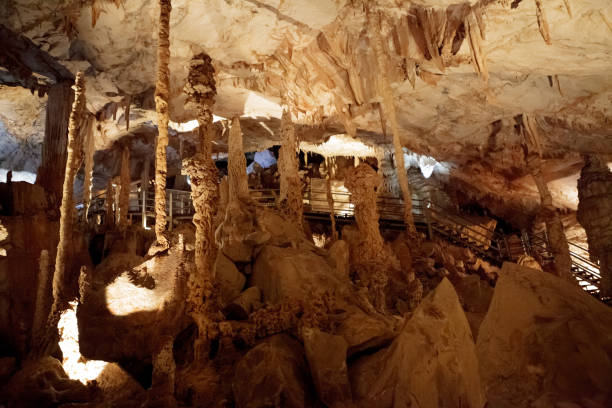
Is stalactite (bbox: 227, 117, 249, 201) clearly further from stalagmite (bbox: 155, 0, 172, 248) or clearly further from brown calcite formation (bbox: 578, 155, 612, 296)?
brown calcite formation (bbox: 578, 155, 612, 296)

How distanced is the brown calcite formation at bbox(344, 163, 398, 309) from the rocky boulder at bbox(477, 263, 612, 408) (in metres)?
5.54

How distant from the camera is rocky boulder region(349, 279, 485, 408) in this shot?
3.17 metres

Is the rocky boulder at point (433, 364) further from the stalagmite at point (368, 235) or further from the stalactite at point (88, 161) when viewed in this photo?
the stalactite at point (88, 161)

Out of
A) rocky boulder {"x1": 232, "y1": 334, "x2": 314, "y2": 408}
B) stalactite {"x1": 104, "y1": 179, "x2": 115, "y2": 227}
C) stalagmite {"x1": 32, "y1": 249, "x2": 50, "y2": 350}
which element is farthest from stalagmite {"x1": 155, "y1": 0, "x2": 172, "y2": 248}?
stalactite {"x1": 104, "y1": 179, "x2": 115, "y2": 227}

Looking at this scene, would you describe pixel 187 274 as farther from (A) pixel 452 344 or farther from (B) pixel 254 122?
(B) pixel 254 122

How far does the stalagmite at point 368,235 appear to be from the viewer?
916 cm

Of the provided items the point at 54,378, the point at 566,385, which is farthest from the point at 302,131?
the point at 566,385

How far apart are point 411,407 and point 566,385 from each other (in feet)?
3.89

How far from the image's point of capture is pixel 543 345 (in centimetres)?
309

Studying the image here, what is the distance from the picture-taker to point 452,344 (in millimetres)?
3328

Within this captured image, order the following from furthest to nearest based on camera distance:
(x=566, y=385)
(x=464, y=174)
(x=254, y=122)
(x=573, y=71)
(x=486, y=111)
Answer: (x=464, y=174), (x=254, y=122), (x=486, y=111), (x=573, y=71), (x=566, y=385)

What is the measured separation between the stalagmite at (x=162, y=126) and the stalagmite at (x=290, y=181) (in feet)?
13.6

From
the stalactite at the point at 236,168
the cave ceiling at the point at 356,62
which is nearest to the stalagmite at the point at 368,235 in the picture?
the cave ceiling at the point at 356,62

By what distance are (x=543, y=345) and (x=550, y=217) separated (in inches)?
400
